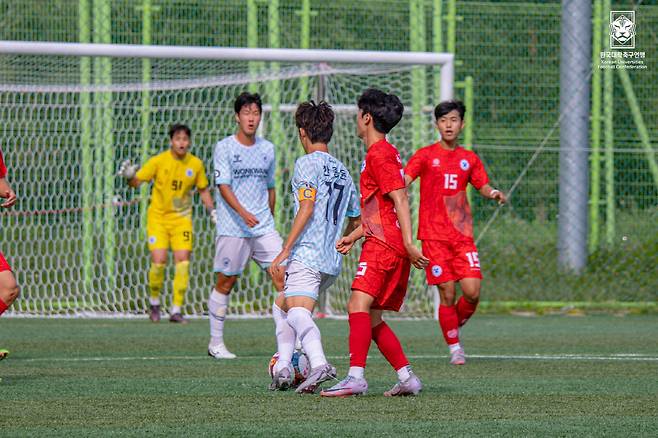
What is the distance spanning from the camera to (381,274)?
6738 mm

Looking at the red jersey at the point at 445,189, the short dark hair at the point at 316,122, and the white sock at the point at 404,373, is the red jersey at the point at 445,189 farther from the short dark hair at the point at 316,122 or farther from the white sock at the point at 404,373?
the white sock at the point at 404,373

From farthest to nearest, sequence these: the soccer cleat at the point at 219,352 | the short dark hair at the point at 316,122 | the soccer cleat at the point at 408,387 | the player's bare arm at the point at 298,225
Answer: the soccer cleat at the point at 219,352, the short dark hair at the point at 316,122, the player's bare arm at the point at 298,225, the soccer cleat at the point at 408,387

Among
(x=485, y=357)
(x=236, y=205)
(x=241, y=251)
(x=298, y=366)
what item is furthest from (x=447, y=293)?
(x=298, y=366)

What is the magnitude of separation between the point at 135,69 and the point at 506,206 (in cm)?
485

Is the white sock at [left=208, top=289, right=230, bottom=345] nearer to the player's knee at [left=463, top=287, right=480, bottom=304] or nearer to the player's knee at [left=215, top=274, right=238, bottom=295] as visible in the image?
the player's knee at [left=215, top=274, right=238, bottom=295]

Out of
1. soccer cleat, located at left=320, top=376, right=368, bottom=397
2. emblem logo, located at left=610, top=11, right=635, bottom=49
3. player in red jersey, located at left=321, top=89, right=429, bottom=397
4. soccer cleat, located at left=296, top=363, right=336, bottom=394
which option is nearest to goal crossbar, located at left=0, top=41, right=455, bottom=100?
emblem logo, located at left=610, top=11, right=635, bottom=49

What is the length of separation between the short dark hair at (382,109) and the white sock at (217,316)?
9.14 ft

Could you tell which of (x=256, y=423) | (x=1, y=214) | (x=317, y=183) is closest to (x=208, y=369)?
(x=317, y=183)

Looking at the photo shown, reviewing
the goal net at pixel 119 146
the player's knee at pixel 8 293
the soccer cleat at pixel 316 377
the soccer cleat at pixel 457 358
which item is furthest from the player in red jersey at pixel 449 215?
the goal net at pixel 119 146

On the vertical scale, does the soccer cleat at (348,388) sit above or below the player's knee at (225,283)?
below

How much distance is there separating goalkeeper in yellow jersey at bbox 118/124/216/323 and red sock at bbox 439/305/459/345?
4.25m

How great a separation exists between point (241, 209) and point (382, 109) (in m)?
2.55

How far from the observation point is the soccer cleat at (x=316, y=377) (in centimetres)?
668

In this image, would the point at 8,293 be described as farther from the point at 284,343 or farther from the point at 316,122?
the point at 316,122
